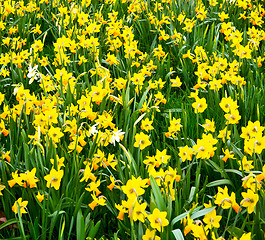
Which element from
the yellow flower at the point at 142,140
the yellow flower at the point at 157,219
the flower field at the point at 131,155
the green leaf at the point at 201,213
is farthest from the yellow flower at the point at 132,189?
the yellow flower at the point at 142,140

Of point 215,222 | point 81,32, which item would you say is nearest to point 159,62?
point 81,32

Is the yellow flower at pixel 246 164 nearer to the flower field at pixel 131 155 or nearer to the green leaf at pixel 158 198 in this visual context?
the flower field at pixel 131 155

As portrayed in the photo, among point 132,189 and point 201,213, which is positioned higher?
point 132,189

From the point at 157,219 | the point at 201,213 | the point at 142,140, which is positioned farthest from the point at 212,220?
the point at 142,140

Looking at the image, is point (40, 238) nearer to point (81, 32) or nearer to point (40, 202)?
point (40, 202)

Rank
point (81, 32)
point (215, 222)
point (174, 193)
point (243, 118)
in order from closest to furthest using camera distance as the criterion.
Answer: point (215, 222)
point (174, 193)
point (243, 118)
point (81, 32)

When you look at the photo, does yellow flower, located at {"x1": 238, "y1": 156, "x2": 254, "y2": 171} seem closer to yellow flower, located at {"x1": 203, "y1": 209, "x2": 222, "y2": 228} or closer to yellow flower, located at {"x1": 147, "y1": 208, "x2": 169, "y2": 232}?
yellow flower, located at {"x1": 203, "y1": 209, "x2": 222, "y2": 228}

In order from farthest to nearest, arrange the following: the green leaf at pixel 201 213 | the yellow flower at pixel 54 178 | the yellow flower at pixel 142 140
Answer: the yellow flower at pixel 142 140 → the yellow flower at pixel 54 178 → the green leaf at pixel 201 213

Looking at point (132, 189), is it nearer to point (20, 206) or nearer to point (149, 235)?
point (149, 235)

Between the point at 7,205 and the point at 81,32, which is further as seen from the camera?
the point at 81,32

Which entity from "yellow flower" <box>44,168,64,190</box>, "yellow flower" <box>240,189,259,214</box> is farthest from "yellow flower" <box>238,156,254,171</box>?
"yellow flower" <box>44,168,64,190</box>

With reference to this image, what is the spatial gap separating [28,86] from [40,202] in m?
1.34

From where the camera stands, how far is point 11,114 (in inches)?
81.3

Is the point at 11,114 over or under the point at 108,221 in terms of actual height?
over
